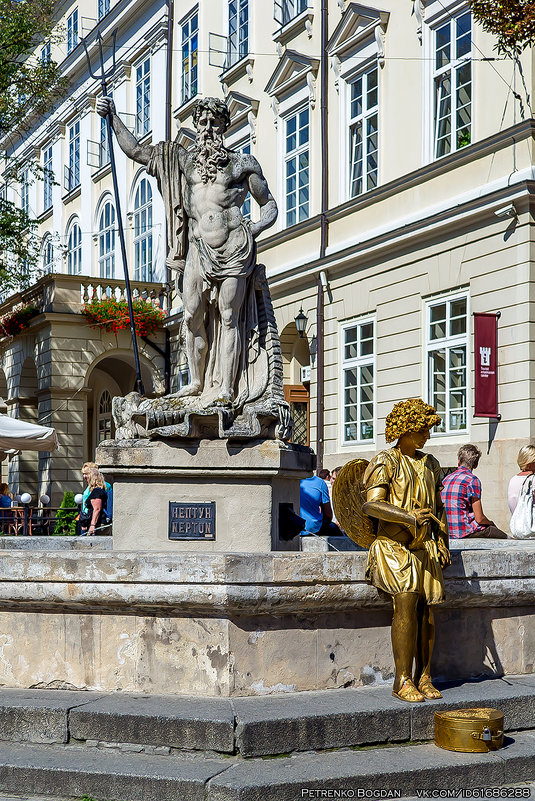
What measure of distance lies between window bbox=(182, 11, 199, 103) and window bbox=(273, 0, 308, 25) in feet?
13.1

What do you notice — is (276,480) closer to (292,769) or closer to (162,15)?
(292,769)

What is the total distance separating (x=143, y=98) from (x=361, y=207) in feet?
39.6

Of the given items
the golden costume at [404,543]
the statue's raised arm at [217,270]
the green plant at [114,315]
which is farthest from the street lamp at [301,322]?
the golden costume at [404,543]

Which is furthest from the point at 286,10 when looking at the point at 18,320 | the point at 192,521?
the point at 192,521

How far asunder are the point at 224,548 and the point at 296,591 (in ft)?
4.74

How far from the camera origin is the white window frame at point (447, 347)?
15883 mm

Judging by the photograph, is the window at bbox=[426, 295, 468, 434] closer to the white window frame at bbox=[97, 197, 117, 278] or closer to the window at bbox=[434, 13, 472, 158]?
the window at bbox=[434, 13, 472, 158]

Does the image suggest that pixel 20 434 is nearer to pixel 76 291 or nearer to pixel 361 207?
pixel 361 207

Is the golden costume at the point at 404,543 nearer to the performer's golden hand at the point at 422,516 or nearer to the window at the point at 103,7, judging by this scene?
the performer's golden hand at the point at 422,516

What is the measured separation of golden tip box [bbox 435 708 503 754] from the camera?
4664 mm

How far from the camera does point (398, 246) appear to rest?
17828mm

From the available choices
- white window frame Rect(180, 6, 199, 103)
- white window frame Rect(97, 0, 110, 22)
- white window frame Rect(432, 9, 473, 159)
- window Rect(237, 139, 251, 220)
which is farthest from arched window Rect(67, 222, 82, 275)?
white window frame Rect(432, 9, 473, 159)

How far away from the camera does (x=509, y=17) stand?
35.3 feet

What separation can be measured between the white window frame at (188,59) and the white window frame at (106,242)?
5.07 meters
